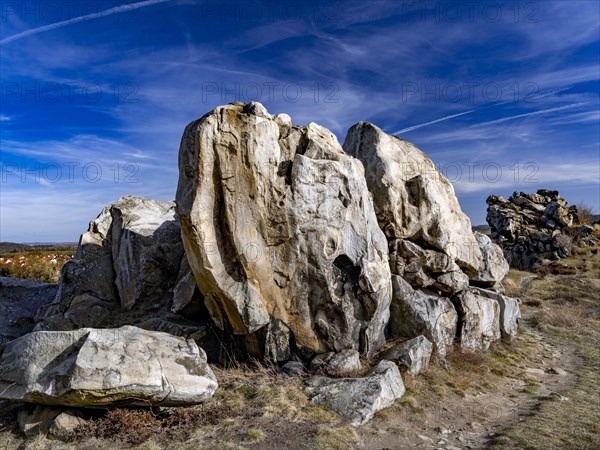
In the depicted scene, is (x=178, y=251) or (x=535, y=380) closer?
(x=535, y=380)

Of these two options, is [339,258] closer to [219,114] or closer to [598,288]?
[219,114]

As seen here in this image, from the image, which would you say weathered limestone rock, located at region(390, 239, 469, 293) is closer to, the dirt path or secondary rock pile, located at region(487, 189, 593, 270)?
the dirt path

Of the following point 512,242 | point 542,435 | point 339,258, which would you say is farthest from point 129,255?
point 512,242

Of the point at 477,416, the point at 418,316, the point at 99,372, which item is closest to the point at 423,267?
the point at 418,316

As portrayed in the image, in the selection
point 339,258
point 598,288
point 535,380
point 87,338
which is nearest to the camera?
point 87,338

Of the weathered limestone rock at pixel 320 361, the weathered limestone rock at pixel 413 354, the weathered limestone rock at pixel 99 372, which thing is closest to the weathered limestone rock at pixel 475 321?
the weathered limestone rock at pixel 413 354

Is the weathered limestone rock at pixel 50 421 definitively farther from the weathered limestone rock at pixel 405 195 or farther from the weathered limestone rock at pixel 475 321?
the weathered limestone rock at pixel 475 321

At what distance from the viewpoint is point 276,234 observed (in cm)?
1406

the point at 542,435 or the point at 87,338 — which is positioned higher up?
the point at 87,338

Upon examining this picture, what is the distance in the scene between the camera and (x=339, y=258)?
1463 centimetres

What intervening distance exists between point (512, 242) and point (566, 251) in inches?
221

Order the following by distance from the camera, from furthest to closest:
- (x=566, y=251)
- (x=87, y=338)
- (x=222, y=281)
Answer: (x=566, y=251) → (x=222, y=281) → (x=87, y=338)

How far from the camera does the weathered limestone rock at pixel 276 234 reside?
13.4 meters

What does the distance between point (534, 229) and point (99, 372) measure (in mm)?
53792
